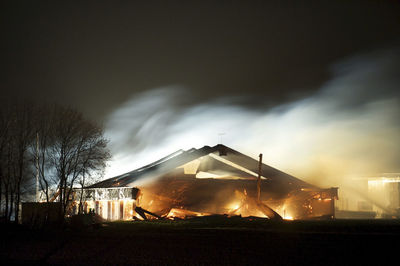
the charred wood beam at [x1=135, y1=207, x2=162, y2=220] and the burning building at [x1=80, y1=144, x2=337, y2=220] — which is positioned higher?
the burning building at [x1=80, y1=144, x2=337, y2=220]

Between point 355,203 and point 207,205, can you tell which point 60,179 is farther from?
point 355,203

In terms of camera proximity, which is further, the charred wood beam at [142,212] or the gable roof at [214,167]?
the gable roof at [214,167]

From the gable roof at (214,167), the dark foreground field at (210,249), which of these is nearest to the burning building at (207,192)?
the gable roof at (214,167)

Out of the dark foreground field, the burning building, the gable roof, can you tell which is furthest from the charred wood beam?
the dark foreground field

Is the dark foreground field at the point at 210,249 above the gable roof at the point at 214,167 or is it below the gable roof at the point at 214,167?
below

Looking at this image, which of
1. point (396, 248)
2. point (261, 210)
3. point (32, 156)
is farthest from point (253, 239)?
point (32, 156)

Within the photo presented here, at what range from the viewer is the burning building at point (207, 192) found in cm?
3014

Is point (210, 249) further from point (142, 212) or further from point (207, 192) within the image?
point (207, 192)

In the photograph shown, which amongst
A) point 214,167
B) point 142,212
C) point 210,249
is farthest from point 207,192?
point 210,249

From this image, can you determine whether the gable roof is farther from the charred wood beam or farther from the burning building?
the charred wood beam

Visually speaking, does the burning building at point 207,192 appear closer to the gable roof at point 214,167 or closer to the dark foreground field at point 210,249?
the gable roof at point 214,167

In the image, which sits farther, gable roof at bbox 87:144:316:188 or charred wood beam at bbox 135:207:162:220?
gable roof at bbox 87:144:316:188

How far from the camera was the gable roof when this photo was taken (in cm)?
3148

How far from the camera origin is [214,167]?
111 feet
